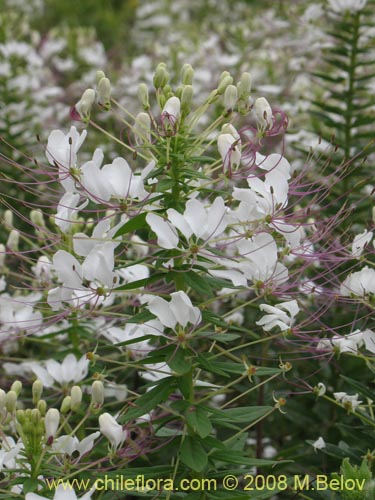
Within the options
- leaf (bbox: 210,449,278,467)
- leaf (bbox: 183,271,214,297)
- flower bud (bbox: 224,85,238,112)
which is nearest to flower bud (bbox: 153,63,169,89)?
flower bud (bbox: 224,85,238,112)

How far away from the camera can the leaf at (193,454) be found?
1890 mm

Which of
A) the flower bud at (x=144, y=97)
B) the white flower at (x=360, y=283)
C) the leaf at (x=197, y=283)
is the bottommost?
the white flower at (x=360, y=283)

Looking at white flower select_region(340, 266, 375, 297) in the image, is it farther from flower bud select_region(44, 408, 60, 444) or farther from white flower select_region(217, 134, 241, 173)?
flower bud select_region(44, 408, 60, 444)

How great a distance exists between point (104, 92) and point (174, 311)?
0.63 meters

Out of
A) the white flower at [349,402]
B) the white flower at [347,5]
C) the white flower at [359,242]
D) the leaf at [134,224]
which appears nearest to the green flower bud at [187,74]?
the leaf at [134,224]

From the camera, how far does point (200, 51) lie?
5551 mm

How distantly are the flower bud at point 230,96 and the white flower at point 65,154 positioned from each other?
387 mm

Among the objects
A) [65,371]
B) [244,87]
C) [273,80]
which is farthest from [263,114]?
[273,80]

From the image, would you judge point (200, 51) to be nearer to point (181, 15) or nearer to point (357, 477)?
point (181, 15)

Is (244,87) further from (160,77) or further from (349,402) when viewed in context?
(349,402)

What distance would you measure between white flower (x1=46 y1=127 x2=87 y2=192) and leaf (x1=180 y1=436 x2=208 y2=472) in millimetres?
731

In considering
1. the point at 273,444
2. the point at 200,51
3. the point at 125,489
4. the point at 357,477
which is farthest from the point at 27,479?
the point at 200,51

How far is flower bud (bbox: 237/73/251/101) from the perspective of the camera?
2080mm

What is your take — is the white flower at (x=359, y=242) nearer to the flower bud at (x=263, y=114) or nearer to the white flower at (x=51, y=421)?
the flower bud at (x=263, y=114)
